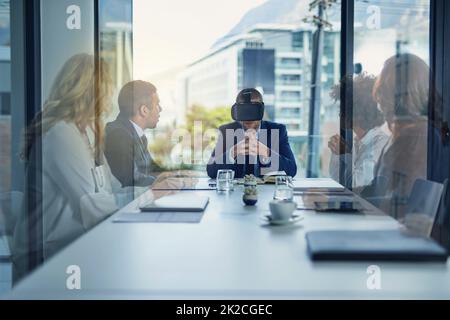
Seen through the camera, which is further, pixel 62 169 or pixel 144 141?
pixel 144 141

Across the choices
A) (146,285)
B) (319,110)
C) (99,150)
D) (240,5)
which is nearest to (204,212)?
(146,285)

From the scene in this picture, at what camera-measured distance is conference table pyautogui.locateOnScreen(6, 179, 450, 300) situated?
69cm

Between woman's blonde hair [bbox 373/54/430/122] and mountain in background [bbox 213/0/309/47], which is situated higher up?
mountain in background [bbox 213/0/309/47]

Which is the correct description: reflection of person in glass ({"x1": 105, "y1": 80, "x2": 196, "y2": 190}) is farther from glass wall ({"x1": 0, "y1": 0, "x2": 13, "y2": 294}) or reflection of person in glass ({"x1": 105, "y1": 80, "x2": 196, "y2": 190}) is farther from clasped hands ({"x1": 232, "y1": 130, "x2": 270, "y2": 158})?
glass wall ({"x1": 0, "y1": 0, "x2": 13, "y2": 294})

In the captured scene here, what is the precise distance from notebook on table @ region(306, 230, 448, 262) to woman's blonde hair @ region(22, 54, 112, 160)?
1.01 meters

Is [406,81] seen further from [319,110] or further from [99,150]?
[319,110]

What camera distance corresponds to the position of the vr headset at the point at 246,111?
2.43 metres

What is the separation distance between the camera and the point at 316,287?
689 mm

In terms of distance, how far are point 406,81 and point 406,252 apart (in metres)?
1.07

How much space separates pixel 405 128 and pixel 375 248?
1.00m

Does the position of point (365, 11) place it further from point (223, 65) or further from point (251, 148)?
point (223, 65)

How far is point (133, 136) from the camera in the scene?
224cm

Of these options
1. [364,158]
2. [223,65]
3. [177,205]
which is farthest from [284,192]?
[223,65]

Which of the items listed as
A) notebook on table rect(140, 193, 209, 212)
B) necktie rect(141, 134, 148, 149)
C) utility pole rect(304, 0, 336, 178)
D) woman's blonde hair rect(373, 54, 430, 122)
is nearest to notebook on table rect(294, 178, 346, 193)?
woman's blonde hair rect(373, 54, 430, 122)
